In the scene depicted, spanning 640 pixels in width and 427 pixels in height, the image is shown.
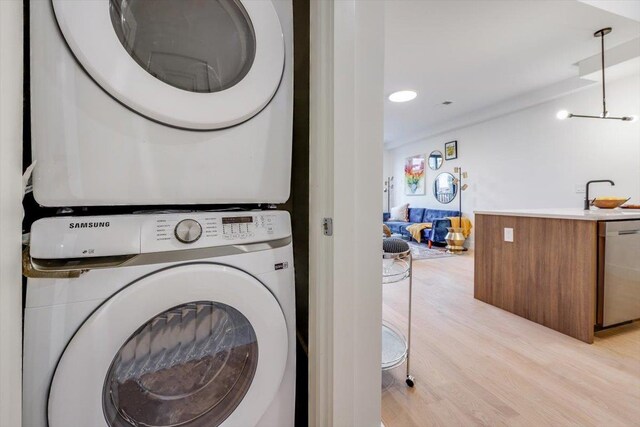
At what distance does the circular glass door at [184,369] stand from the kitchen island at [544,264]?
2.22 meters

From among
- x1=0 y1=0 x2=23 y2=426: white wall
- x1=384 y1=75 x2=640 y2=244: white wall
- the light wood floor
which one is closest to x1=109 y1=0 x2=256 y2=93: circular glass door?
x1=0 y1=0 x2=23 y2=426: white wall

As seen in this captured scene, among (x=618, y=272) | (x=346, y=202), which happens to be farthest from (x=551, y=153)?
(x=346, y=202)

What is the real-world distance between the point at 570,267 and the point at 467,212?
3408 millimetres

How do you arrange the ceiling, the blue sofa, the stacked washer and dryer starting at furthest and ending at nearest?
the blue sofa → the ceiling → the stacked washer and dryer

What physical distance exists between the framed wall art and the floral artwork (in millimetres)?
650

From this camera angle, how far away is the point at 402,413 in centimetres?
124

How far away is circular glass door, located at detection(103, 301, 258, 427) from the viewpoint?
687 mm

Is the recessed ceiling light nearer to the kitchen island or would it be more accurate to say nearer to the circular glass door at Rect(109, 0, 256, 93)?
the kitchen island

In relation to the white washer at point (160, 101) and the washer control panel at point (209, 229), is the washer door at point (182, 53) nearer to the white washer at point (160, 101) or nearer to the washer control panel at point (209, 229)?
the white washer at point (160, 101)

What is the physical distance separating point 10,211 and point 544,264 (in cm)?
279

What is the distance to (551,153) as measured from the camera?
3.90 m

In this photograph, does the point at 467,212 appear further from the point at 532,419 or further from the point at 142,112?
the point at 142,112

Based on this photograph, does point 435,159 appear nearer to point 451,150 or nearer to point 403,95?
point 451,150

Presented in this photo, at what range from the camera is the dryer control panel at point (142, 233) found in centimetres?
60
